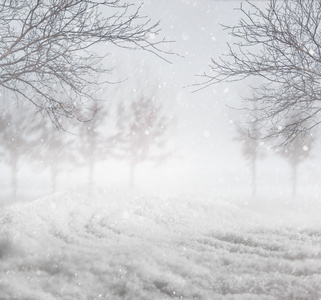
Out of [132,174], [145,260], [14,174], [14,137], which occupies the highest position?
[14,137]

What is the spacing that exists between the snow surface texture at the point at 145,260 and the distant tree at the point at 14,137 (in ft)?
31.1

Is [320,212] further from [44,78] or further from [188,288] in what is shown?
[44,78]

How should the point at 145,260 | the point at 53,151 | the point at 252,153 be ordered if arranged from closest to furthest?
the point at 145,260 < the point at 53,151 < the point at 252,153

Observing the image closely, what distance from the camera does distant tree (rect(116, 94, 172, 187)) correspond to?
23.0 m

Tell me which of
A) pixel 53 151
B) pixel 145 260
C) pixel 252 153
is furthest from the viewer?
pixel 252 153

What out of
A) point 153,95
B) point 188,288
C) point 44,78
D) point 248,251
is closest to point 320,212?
point 153,95

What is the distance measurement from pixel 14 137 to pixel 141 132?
8582mm

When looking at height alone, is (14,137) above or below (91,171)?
above

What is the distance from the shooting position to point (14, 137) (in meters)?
22.2

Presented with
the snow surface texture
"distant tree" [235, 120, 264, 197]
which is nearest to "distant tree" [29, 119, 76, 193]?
the snow surface texture

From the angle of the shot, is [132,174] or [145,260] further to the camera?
[132,174]

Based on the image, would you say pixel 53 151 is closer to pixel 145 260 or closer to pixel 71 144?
pixel 71 144

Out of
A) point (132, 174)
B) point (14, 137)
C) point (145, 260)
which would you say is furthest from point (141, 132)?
point (145, 260)

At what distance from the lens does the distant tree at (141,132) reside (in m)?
23.0
